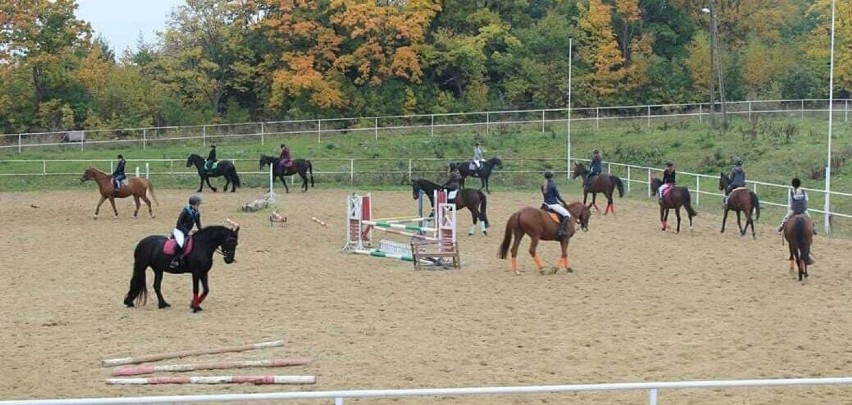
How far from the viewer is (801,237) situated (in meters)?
17.1

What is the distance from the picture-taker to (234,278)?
18.3 meters

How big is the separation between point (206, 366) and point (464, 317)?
4400 millimetres

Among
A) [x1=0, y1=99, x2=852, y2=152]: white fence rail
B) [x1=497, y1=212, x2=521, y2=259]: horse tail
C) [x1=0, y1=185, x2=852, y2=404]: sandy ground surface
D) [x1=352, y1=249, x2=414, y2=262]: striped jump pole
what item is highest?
[x1=0, y1=99, x2=852, y2=152]: white fence rail

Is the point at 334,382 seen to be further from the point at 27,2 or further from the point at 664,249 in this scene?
the point at 27,2

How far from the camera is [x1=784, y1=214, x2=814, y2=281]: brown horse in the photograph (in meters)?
17.1

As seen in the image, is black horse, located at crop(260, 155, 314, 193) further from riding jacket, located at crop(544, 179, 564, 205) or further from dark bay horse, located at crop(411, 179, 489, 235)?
riding jacket, located at crop(544, 179, 564, 205)

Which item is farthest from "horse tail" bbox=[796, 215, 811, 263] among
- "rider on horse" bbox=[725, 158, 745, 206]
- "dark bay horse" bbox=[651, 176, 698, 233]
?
"dark bay horse" bbox=[651, 176, 698, 233]

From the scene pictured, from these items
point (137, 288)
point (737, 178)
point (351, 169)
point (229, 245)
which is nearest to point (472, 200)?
point (737, 178)

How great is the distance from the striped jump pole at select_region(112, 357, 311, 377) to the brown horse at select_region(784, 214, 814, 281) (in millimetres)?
9617

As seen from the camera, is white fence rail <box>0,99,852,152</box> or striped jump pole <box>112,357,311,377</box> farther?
white fence rail <box>0,99,852,152</box>

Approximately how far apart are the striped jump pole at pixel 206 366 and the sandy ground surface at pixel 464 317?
114mm

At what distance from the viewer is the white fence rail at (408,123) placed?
4756cm

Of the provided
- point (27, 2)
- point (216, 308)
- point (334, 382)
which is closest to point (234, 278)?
point (216, 308)

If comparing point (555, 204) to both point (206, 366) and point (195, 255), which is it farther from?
point (206, 366)
